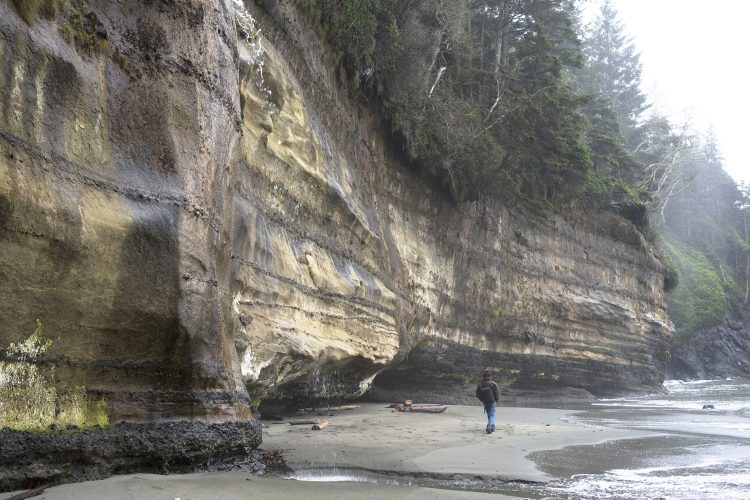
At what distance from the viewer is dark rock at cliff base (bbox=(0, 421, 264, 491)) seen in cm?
436

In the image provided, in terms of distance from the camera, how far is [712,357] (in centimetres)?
4228

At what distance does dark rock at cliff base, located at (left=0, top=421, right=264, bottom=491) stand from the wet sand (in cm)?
14

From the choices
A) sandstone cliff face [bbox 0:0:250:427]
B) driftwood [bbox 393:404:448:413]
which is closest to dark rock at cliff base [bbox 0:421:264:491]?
sandstone cliff face [bbox 0:0:250:427]

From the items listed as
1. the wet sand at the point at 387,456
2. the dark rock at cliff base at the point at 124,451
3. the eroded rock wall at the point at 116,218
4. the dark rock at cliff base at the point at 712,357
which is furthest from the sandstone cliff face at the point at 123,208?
the dark rock at cliff base at the point at 712,357

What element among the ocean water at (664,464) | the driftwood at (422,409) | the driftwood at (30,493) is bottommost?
the ocean water at (664,464)

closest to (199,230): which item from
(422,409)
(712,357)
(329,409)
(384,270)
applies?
(329,409)

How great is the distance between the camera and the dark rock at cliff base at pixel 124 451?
436cm

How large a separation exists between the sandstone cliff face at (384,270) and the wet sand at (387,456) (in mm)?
1396

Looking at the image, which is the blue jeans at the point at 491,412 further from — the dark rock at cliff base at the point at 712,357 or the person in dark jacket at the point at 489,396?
the dark rock at cliff base at the point at 712,357

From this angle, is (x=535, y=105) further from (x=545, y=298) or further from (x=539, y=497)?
(x=539, y=497)

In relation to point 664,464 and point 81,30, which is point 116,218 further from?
point 664,464

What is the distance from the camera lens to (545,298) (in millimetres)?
22219

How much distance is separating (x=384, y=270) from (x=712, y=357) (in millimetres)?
36551

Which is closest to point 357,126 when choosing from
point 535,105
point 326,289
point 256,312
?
point 326,289
